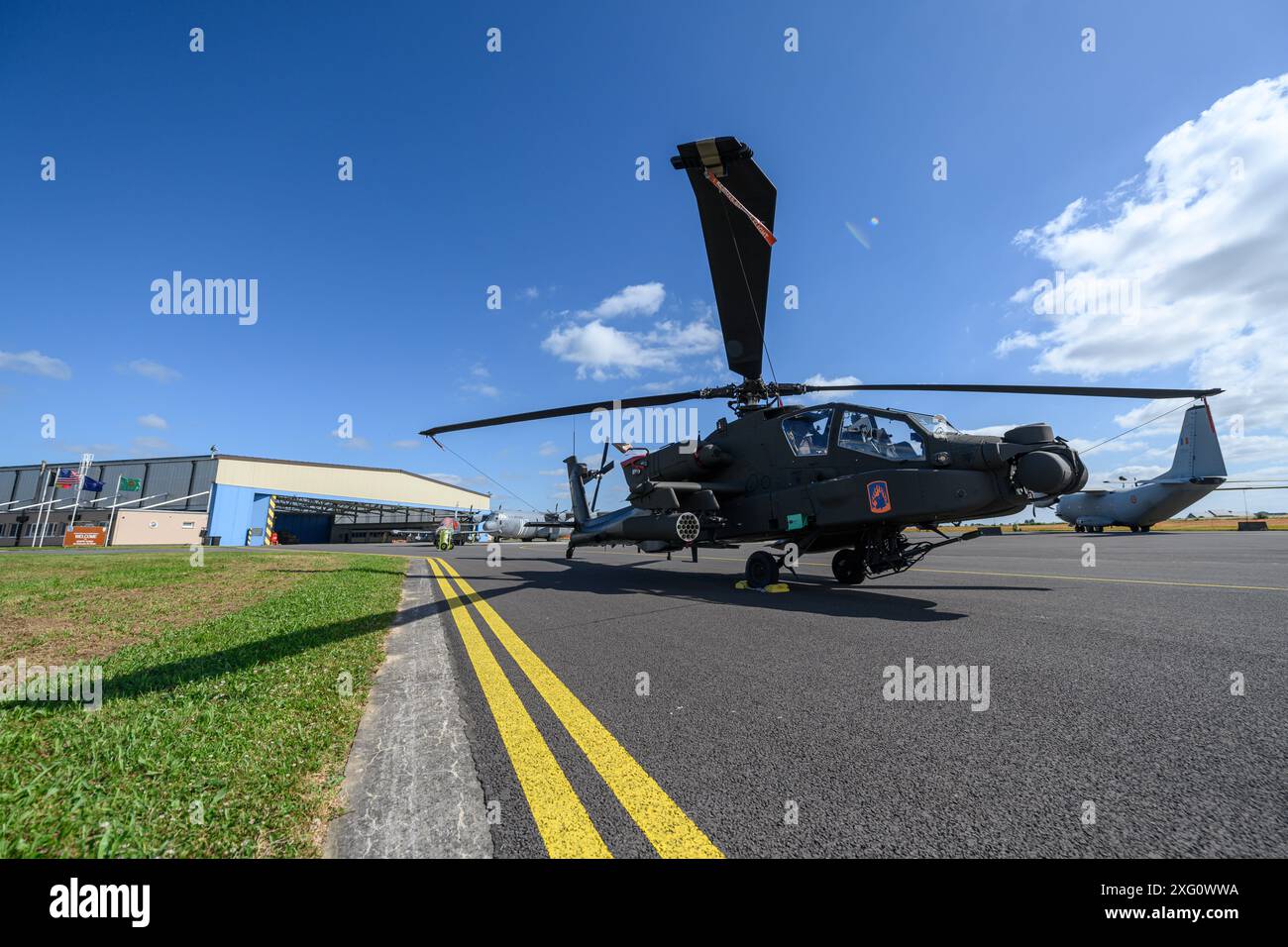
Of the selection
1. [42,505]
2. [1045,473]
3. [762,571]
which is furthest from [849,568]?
[42,505]

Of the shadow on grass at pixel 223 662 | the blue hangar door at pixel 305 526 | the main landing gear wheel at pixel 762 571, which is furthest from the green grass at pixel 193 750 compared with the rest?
the blue hangar door at pixel 305 526

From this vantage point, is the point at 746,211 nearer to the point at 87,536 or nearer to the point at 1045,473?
the point at 1045,473

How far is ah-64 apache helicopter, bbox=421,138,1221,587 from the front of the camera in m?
6.49

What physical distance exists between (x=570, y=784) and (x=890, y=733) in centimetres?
159

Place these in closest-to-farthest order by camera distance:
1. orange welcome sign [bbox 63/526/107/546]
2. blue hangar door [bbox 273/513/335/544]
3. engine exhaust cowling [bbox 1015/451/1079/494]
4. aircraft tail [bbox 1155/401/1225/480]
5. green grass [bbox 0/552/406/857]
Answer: green grass [bbox 0/552/406/857] < engine exhaust cowling [bbox 1015/451/1079/494] < aircraft tail [bbox 1155/401/1225/480] < orange welcome sign [bbox 63/526/107/546] < blue hangar door [bbox 273/513/335/544]

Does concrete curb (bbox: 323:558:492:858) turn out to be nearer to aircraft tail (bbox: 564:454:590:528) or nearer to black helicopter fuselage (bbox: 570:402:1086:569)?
black helicopter fuselage (bbox: 570:402:1086:569)

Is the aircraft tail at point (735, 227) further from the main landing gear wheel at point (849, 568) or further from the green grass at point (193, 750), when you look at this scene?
the green grass at point (193, 750)

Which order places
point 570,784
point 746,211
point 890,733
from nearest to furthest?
point 570,784
point 890,733
point 746,211

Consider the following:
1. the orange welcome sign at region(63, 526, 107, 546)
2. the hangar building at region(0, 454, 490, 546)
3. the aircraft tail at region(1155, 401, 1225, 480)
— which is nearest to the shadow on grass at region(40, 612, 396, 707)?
the aircraft tail at region(1155, 401, 1225, 480)

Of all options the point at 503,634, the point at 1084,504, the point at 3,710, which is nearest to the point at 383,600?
the point at 503,634

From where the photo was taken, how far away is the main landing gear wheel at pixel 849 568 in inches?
339

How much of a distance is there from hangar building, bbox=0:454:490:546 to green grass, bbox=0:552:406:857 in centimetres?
5251

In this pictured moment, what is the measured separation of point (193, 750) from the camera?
2184 mm
